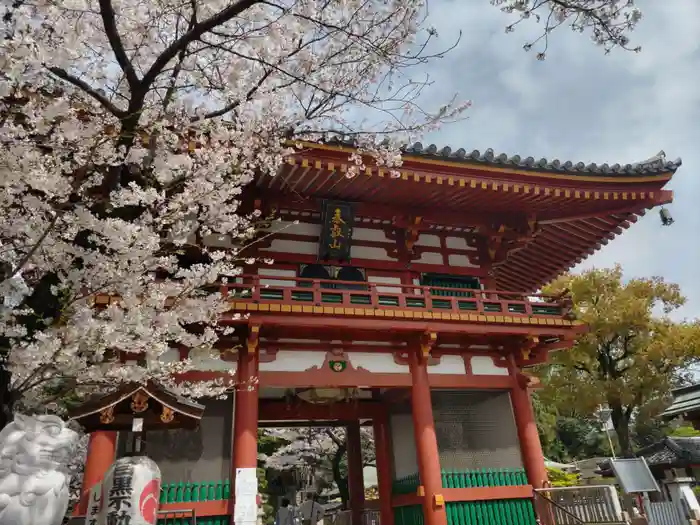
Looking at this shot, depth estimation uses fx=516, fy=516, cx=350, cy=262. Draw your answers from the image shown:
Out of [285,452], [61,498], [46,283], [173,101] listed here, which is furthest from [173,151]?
[285,452]

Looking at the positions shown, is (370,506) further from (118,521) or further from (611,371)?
(611,371)

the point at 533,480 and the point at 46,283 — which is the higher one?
the point at 46,283

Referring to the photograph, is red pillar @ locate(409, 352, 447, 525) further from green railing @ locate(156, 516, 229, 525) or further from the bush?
the bush

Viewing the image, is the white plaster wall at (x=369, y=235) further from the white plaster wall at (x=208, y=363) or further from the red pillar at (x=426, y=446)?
the white plaster wall at (x=208, y=363)

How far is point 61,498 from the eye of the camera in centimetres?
473

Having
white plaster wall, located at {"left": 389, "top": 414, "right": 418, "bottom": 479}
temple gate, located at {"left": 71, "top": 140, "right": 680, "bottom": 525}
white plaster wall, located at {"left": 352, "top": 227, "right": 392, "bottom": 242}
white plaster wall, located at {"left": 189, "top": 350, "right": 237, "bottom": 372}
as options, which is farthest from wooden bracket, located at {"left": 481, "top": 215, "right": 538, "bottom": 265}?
white plaster wall, located at {"left": 189, "top": 350, "right": 237, "bottom": 372}

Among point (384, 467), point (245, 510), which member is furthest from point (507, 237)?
point (245, 510)

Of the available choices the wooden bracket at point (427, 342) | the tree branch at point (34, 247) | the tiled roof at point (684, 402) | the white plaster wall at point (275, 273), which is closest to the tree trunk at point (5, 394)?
the tree branch at point (34, 247)

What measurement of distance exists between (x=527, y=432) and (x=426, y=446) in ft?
7.57

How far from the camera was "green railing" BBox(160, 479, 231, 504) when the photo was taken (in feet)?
26.6

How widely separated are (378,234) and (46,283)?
7.38m

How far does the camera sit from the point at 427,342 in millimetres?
10070

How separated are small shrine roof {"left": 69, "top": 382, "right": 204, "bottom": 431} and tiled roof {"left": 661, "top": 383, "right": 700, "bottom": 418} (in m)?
16.1

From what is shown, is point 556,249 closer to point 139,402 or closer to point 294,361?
point 294,361
